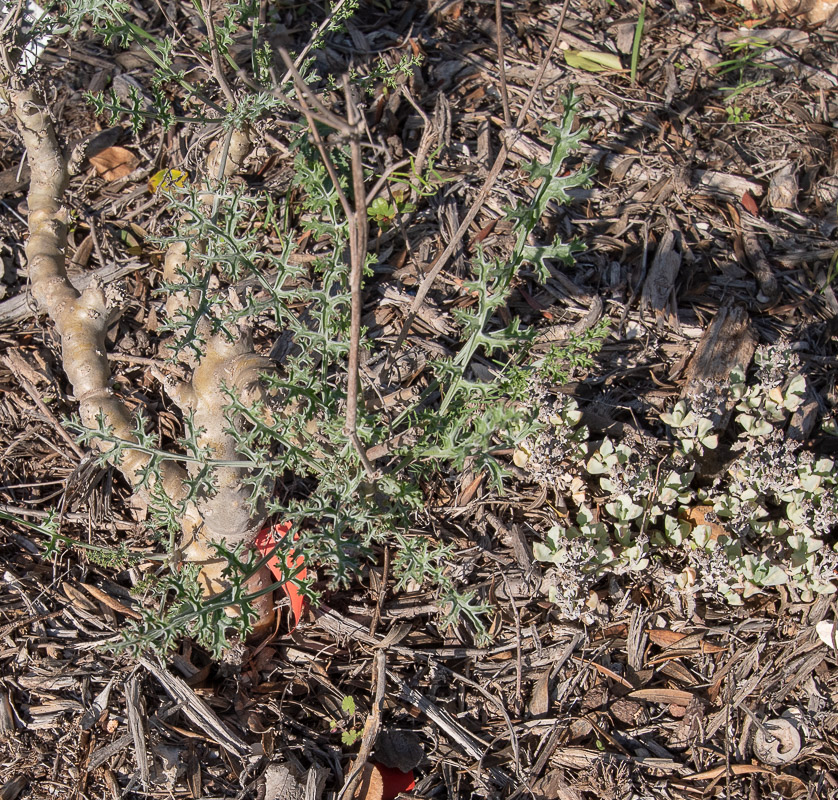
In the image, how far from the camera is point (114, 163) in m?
3.34

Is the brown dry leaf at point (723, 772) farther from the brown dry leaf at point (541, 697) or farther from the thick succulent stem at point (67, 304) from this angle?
the thick succulent stem at point (67, 304)

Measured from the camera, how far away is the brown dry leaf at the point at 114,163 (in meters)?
3.33

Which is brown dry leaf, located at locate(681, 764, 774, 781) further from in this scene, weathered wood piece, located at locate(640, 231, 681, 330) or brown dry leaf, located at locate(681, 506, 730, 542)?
weathered wood piece, located at locate(640, 231, 681, 330)

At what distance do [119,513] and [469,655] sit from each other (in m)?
1.35

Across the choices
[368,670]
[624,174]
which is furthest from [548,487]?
[624,174]

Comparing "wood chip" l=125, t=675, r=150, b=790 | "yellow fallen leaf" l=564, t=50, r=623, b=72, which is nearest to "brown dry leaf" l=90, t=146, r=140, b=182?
"yellow fallen leaf" l=564, t=50, r=623, b=72

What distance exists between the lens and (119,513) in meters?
2.68

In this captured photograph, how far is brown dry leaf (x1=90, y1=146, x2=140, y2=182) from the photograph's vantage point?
3326 mm

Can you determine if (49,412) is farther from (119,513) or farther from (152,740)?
(152,740)

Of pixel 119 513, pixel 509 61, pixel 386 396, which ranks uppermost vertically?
pixel 509 61

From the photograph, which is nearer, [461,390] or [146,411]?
[461,390]

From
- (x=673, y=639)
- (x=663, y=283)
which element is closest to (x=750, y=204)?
(x=663, y=283)

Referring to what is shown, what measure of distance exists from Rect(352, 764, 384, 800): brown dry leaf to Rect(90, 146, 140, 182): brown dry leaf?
8.79ft

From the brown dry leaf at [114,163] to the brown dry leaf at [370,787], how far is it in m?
2.68
